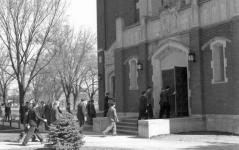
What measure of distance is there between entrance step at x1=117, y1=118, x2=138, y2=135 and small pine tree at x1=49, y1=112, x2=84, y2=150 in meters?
6.28

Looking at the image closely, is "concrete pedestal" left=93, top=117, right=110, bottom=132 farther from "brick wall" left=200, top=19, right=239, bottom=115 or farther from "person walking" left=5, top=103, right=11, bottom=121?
"person walking" left=5, top=103, right=11, bottom=121

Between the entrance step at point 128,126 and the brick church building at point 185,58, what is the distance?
165cm

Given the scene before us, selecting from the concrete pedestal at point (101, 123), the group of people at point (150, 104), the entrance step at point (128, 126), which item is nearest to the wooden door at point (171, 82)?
the group of people at point (150, 104)

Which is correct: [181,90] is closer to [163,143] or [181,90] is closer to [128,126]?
[128,126]

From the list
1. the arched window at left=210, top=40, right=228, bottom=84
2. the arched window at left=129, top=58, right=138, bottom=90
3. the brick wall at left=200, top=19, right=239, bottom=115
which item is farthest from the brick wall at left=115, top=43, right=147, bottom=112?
the arched window at left=210, top=40, right=228, bottom=84

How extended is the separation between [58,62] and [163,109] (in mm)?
21059

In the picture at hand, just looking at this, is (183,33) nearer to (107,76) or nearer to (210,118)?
(210,118)

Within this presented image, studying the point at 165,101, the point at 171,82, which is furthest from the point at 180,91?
the point at 171,82

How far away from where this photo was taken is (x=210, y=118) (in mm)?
17625

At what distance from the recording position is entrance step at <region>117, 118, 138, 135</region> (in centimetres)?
1917

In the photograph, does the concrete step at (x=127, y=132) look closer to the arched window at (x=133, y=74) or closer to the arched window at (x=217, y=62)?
the arched window at (x=133, y=74)

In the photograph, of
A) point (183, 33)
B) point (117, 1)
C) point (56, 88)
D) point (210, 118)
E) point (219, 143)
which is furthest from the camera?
point (56, 88)

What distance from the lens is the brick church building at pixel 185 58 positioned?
1672 cm

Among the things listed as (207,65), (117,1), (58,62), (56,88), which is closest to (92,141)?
(207,65)
